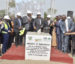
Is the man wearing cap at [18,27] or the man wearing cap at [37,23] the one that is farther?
the man wearing cap at [37,23]

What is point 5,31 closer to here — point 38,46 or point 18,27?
point 18,27

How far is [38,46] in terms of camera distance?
7.11m

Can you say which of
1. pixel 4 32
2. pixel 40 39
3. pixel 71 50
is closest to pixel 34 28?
pixel 4 32

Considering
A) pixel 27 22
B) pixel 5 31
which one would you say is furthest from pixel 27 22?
pixel 5 31

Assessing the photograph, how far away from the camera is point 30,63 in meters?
6.87

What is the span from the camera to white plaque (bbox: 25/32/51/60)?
7117 mm

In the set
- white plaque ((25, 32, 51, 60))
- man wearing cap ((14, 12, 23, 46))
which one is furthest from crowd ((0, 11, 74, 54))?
white plaque ((25, 32, 51, 60))

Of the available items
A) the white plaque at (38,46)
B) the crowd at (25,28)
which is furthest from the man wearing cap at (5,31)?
the white plaque at (38,46)

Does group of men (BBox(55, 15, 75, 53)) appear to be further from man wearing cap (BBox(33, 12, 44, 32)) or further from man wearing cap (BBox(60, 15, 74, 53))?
man wearing cap (BBox(33, 12, 44, 32))

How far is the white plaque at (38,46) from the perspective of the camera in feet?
23.4

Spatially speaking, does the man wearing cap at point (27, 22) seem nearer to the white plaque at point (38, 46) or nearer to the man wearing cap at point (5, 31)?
the man wearing cap at point (5, 31)

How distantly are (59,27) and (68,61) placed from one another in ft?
12.1

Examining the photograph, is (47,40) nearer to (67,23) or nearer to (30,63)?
(30,63)

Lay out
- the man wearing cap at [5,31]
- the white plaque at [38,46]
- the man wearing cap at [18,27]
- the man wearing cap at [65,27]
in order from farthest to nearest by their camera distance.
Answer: the man wearing cap at [65,27] < the man wearing cap at [18,27] < the man wearing cap at [5,31] < the white plaque at [38,46]
